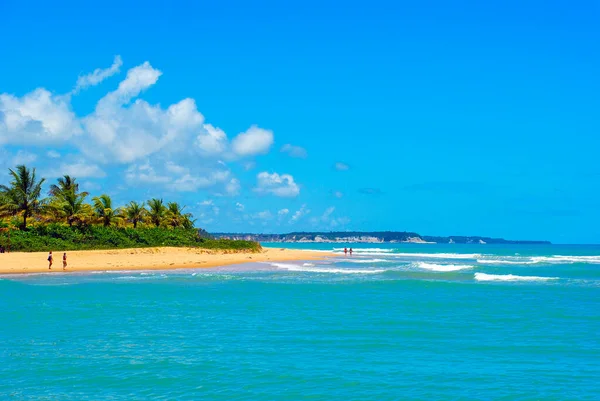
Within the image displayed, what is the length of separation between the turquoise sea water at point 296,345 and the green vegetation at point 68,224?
27572mm

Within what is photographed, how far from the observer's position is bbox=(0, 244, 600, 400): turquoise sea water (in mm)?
12453

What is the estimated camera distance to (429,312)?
917 inches

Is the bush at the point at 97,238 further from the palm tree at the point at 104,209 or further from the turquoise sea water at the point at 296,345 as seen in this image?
the turquoise sea water at the point at 296,345

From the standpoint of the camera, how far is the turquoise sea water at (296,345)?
1245cm

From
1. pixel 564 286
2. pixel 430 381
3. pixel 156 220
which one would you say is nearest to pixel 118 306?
pixel 430 381

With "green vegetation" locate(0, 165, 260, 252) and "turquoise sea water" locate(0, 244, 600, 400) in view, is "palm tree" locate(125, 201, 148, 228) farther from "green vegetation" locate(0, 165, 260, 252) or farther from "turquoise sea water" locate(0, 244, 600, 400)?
"turquoise sea water" locate(0, 244, 600, 400)

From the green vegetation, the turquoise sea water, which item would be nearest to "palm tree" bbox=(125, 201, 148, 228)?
the green vegetation

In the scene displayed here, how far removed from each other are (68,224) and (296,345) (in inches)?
1929

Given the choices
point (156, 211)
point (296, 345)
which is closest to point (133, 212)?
point (156, 211)

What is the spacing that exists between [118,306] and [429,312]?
13.4 m

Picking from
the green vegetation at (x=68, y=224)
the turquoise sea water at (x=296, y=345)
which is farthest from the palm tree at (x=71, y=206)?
the turquoise sea water at (x=296, y=345)

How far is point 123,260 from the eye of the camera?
172ft

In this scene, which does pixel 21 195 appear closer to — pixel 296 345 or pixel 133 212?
pixel 133 212

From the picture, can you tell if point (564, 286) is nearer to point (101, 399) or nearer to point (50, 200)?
point (101, 399)
